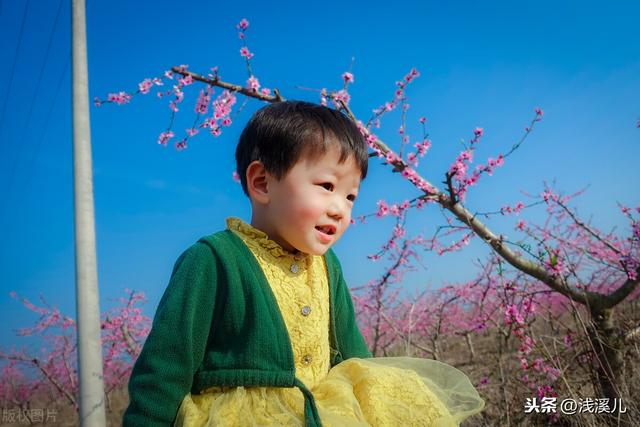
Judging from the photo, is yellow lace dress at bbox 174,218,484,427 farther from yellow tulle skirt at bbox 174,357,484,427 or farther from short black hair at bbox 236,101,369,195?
short black hair at bbox 236,101,369,195

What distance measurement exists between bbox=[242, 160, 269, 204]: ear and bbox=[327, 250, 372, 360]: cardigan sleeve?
37cm

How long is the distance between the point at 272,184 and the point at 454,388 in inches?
32.8

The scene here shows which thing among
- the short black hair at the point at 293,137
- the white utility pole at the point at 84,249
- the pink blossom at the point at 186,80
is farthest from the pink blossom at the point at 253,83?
the short black hair at the point at 293,137

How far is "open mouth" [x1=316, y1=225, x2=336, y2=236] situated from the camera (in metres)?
1.42

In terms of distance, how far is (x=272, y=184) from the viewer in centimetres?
145

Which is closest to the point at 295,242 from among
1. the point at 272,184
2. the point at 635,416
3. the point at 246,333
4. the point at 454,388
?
the point at 272,184

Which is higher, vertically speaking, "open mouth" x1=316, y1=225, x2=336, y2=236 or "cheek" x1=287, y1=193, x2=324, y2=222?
"cheek" x1=287, y1=193, x2=324, y2=222

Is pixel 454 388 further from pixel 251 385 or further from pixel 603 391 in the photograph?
pixel 603 391

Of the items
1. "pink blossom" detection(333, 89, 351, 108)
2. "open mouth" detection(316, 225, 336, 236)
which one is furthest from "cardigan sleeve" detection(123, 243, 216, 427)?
"pink blossom" detection(333, 89, 351, 108)

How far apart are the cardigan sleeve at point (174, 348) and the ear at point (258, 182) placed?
272 millimetres

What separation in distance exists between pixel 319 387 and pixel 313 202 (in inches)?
20.6

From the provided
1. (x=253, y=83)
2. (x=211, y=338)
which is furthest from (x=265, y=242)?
(x=253, y=83)

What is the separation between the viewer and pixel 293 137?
1431 millimetres

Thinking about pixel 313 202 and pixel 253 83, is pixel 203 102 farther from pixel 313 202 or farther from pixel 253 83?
pixel 313 202
